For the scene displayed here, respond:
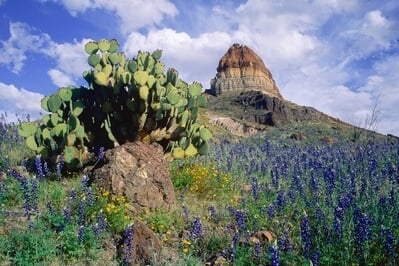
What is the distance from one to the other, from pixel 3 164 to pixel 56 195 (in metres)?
2.12

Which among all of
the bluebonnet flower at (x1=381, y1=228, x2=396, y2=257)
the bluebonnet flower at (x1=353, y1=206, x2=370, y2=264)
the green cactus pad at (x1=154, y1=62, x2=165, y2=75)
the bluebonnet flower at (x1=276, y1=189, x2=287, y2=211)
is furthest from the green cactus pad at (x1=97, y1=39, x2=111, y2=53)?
the bluebonnet flower at (x1=381, y1=228, x2=396, y2=257)

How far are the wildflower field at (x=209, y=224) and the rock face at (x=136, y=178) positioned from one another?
187mm

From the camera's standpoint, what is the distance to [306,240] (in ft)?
16.0

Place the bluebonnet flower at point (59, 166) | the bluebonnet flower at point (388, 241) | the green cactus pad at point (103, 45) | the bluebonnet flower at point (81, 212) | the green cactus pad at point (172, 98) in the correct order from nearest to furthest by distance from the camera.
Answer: the bluebonnet flower at point (388, 241) < the bluebonnet flower at point (81, 212) < the bluebonnet flower at point (59, 166) < the green cactus pad at point (172, 98) < the green cactus pad at point (103, 45)

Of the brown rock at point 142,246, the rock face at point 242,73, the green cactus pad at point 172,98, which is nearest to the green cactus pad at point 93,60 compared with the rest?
the green cactus pad at point 172,98

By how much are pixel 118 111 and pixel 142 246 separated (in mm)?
4056

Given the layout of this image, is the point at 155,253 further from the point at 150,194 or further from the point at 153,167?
the point at 153,167

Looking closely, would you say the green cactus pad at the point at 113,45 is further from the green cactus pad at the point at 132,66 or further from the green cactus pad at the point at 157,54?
the green cactus pad at the point at 132,66

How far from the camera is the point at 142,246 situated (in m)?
5.21

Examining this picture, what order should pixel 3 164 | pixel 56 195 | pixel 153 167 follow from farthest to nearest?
pixel 3 164
pixel 153 167
pixel 56 195

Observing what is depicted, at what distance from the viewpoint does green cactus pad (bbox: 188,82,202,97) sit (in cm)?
945

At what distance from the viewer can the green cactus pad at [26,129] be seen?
28.7 ft

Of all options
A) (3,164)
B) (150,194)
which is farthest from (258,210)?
(3,164)

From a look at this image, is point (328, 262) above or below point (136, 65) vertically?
below
